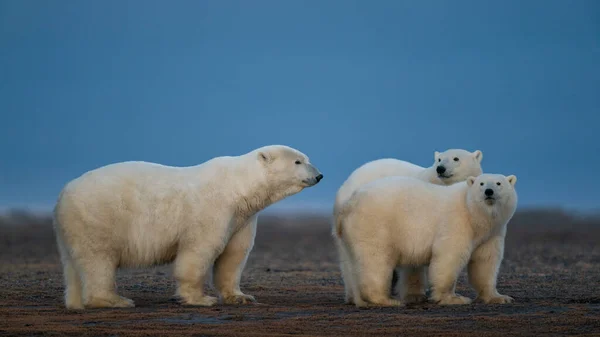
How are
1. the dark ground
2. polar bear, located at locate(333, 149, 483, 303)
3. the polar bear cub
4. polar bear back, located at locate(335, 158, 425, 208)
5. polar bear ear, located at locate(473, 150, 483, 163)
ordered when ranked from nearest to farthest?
1. the dark ground
2. polar bear, located at locate(333, 149, 483, 303)
3. polar bear back, located at locate(335, 158, 425, 208)
4. the polar bear cub
5. polar bear ear, located at locate(473, 150, 483, 163)

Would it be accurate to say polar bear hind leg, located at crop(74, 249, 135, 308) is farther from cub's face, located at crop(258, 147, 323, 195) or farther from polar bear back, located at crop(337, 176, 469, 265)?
polar bear back, located at crop(337, 176, 469, 265)

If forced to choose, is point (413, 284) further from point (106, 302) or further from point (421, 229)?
point (106, 302)

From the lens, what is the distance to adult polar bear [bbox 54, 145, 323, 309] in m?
12.4

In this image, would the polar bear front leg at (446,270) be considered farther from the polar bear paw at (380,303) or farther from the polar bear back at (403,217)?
the polar bear paw at (380,303)

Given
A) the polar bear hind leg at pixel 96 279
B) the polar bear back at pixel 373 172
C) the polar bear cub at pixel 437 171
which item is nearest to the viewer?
the polar bear hind leg at pixel 96 279

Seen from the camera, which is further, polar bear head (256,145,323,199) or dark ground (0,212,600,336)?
polar bear head (256,145,323,199)

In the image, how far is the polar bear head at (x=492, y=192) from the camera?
12812 millimetres

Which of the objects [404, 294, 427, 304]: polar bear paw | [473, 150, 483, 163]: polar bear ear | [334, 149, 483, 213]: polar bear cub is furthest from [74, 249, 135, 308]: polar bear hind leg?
[473, 150, 483, 163]: polar bear ear

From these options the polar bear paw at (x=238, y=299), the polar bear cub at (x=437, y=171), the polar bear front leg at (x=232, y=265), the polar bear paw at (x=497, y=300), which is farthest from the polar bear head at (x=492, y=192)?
the polar bear paw at (x=238, y=299)

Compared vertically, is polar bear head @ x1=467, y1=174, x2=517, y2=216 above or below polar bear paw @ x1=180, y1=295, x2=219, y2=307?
above

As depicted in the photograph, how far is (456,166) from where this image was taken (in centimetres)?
1487

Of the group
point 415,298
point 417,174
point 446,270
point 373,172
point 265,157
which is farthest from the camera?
point 417,174

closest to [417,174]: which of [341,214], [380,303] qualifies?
[341,214]

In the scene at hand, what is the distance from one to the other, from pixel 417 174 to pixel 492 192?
2.58 meters
